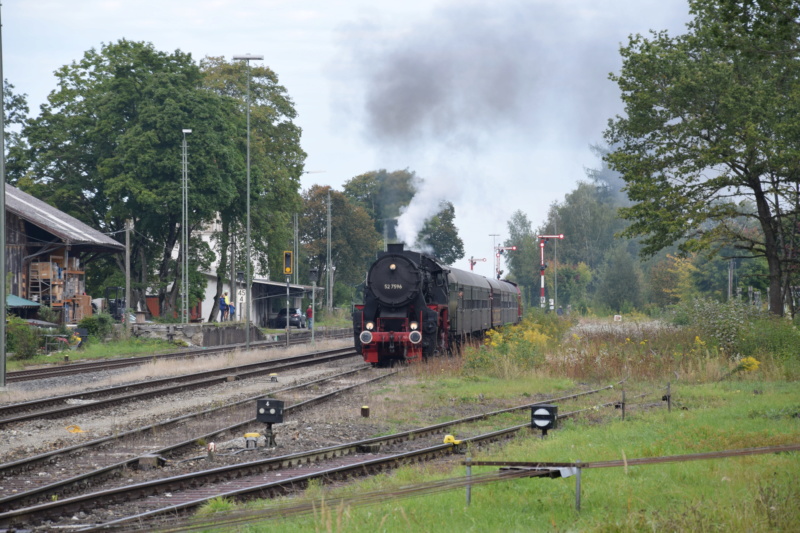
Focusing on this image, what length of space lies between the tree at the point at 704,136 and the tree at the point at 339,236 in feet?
153

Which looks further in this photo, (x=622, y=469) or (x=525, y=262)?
(x=525, y=262)

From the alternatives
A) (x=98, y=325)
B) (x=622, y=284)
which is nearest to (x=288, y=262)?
(x=98, y=325)

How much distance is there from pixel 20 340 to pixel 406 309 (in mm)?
14142

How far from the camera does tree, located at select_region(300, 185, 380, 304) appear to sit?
7812cm

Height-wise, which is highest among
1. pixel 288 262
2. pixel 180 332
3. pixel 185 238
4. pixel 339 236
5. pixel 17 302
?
pixel 339 236

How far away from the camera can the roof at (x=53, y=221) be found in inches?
1533

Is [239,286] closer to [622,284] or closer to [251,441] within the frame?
[622,284]

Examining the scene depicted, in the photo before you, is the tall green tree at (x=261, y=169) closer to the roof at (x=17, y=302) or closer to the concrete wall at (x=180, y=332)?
the concrete wall at (x=180, y=332)

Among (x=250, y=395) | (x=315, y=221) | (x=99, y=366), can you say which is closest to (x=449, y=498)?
(x=250, y=395)

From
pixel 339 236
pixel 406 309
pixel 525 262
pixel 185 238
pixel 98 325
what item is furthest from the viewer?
pixel 525 262

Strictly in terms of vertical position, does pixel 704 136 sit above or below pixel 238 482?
above

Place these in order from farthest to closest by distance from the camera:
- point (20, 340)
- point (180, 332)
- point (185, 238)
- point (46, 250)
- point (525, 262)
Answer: point (525, 262) < point (185, 238) < point (180, 332) < point (46, 250) < point (20, 340)

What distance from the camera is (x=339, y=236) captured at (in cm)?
7806

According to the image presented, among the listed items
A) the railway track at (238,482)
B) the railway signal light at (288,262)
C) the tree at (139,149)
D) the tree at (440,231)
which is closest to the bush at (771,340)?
the railway track at (238,482)
